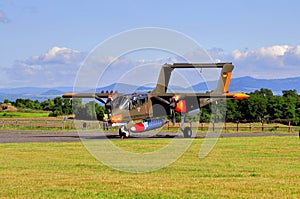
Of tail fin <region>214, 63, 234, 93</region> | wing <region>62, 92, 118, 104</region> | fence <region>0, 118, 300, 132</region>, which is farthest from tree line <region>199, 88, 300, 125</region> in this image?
wing <region>62, 92, 118, 104</region>

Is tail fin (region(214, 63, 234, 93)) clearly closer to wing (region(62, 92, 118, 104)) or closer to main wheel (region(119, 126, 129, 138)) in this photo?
wing (region(62, 92, 118, 104))

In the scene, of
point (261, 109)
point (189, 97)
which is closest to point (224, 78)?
point (189, 97)

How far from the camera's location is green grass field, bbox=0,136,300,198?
546 inches

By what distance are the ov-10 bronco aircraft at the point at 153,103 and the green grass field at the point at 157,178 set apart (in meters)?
14.5

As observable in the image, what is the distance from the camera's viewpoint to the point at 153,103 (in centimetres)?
4384

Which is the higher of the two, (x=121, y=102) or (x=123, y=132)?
(x=121, y=102)

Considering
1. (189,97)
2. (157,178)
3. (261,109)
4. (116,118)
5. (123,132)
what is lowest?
(157,178)

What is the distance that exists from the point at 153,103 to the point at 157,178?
27.0m

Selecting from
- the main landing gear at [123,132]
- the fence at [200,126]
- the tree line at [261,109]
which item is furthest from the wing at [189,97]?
the tree line at [261,109]

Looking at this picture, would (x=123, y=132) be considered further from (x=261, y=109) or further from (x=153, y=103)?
(x=261, y=109)

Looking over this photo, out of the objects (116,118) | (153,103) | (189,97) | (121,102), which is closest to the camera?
(116,118)

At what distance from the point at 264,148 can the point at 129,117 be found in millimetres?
A: 13248

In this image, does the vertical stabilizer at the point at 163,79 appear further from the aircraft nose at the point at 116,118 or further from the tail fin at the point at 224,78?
the aircraft nose at the point at 116,118

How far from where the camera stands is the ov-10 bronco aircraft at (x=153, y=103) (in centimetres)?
4003
